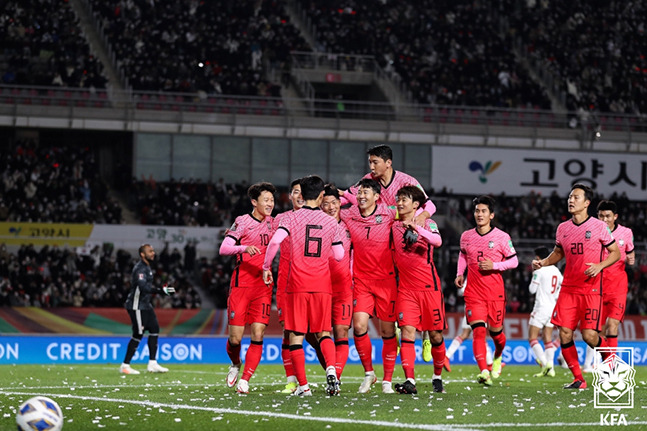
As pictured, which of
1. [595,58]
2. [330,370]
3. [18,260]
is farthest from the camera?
[595,58]

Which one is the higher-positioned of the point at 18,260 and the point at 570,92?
the point at 570,92

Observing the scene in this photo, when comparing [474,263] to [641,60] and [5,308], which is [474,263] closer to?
[5,308]

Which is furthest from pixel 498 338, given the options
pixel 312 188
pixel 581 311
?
pixel 312 188

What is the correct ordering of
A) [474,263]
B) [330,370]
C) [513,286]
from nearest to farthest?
[330,370], [474,263], [513,286]

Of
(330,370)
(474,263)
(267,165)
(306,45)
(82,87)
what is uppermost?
(306,45)

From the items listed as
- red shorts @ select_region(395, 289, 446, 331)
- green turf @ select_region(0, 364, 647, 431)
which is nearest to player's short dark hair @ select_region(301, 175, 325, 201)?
red shorts @ select_region(395, 289, 446, 331)

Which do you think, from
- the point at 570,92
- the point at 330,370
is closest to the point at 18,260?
the point at 330,370

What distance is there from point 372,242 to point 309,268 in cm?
129

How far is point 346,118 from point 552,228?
925cm

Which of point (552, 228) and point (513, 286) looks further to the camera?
point (552, 228)

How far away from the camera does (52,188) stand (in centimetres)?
3616

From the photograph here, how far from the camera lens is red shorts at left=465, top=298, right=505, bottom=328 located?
14781 millimetres

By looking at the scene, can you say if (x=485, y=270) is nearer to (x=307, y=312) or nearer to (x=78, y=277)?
(x=307, y=312)

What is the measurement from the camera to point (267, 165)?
4169 cm
